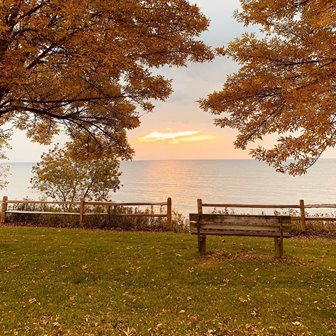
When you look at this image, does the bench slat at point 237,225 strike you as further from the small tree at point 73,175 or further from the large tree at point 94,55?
the small tree at point 73,175

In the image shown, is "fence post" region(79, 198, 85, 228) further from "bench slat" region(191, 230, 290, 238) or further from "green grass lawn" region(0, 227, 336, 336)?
"bench slat" region(191, 230, 290, 238)

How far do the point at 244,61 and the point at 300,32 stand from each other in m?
1.62

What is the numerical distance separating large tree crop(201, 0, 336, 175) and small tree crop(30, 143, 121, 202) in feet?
45.1

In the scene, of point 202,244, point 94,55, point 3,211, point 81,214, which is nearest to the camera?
point 94,55

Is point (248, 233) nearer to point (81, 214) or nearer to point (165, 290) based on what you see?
point (165, 290)

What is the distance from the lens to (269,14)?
6.78m

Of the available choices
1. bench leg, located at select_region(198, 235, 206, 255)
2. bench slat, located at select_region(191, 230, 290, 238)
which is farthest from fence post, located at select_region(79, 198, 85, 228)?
bench slat, located at select_region(191, 230, 290, 238)

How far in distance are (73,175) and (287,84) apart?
17390mm

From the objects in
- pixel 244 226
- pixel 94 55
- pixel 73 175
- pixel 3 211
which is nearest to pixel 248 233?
pixel 244 226

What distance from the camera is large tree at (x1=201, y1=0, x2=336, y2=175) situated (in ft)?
17.0

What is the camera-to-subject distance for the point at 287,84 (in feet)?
23.1

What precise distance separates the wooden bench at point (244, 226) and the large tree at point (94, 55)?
163 inches

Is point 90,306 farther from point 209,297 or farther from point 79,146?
point 79,146

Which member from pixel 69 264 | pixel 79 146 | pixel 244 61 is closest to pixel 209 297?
pixel 69 264
